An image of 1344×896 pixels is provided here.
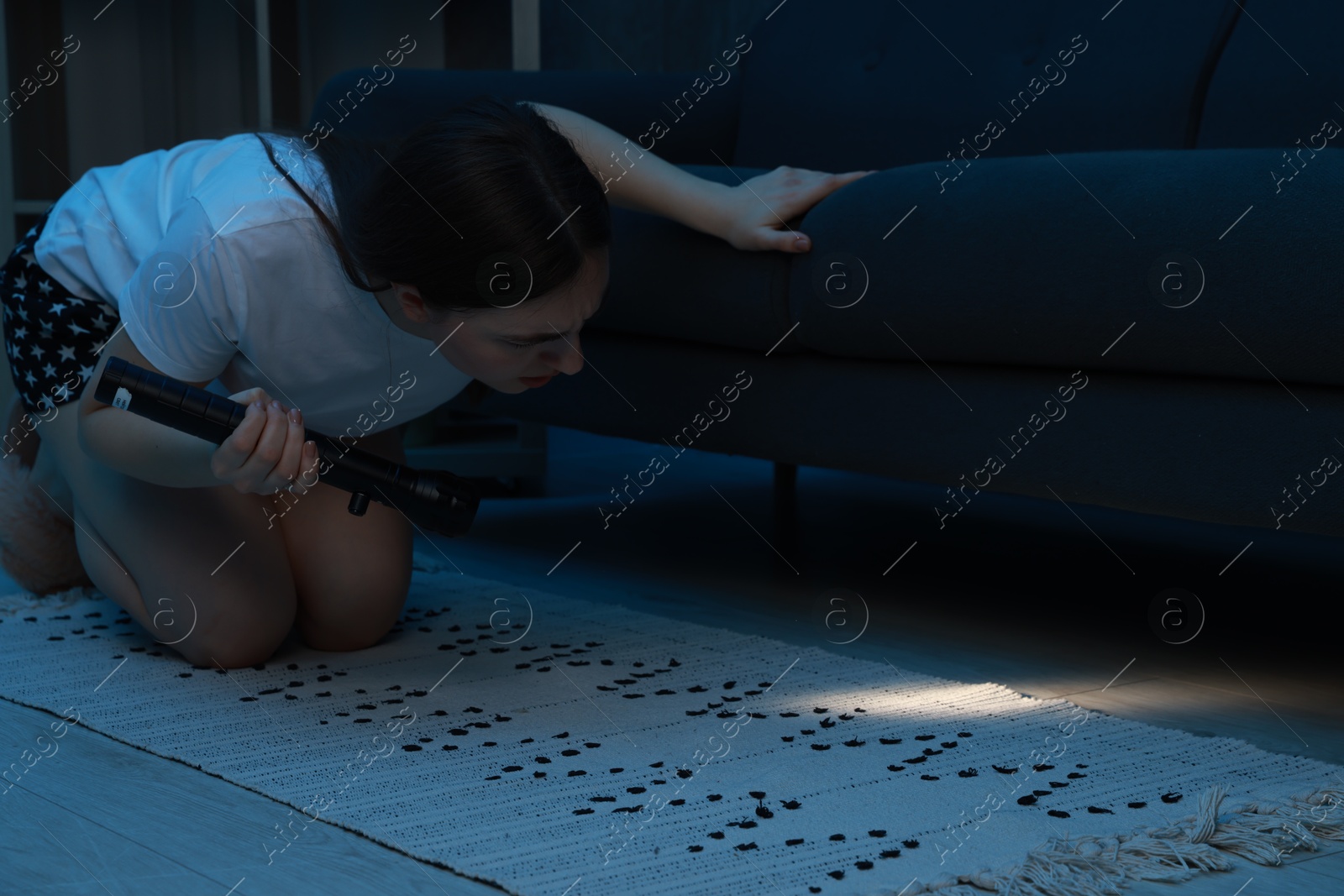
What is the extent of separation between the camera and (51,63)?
8.85 feet

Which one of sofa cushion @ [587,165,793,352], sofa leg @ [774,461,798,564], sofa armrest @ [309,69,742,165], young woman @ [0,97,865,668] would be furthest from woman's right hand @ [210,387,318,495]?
sofa leg @ [774,461,798,564]

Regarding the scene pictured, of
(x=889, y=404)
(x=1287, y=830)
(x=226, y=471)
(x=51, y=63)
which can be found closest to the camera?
(x=1287, y=830)

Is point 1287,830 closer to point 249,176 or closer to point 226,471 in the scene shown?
point 226,471

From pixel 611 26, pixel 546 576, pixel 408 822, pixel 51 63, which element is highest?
pixel 611 26

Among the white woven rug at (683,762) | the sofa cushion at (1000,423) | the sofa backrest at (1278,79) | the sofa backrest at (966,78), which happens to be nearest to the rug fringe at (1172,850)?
the white woven rug at (683,762)

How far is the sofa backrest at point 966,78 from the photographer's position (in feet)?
6.42

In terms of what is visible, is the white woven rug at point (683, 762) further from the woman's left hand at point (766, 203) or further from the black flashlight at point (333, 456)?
the woman's left hand at point (766, 203)

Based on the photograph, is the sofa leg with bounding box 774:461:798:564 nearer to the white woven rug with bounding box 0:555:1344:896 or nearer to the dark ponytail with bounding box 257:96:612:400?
the white woven rug with bounding box 0:555:1344:896

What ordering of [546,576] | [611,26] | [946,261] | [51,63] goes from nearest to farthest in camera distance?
[946,261] < [546,576] < [51,63] < [611,26]

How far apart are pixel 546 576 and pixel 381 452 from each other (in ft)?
1.23

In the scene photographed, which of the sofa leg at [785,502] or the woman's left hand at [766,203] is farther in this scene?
the sofa leg at [785,502]

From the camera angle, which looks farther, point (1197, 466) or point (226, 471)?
point (1197, 466)

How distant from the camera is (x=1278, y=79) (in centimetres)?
182

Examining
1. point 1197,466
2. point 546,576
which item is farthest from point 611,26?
point 1197,466
